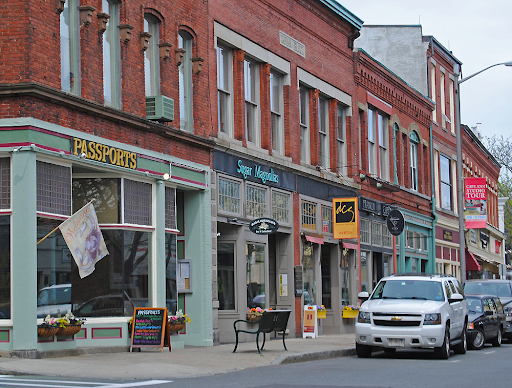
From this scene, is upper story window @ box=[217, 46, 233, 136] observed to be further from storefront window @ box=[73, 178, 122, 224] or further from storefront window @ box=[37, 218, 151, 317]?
storefront window @ box=[73, 178, 122, 224]

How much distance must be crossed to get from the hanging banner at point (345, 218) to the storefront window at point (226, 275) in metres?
6.30

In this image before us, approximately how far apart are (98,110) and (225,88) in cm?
619

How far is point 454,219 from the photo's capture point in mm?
43438

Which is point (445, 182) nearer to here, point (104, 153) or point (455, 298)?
point (455, 298)

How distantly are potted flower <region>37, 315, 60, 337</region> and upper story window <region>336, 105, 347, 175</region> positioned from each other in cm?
1548

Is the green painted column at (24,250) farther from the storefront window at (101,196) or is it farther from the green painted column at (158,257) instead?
the green painted column at (158,257)

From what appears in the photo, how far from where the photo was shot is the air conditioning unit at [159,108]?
18203 mm

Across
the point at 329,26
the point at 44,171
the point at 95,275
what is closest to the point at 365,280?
the point at 329,26

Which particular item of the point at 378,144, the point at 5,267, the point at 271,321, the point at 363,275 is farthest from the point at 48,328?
the point at 378,144

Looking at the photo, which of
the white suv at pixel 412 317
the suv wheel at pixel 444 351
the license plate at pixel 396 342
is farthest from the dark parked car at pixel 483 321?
the license plate at pixel 396 342

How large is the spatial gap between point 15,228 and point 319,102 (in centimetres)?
1508

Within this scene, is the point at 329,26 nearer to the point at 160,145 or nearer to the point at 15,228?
the point at 160,145

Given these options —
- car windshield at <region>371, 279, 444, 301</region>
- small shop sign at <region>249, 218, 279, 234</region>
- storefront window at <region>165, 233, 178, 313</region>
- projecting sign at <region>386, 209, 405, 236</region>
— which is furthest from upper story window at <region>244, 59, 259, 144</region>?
car windshield at <region>371, 279, 444, 301</region>

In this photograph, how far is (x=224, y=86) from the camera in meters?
22.0
